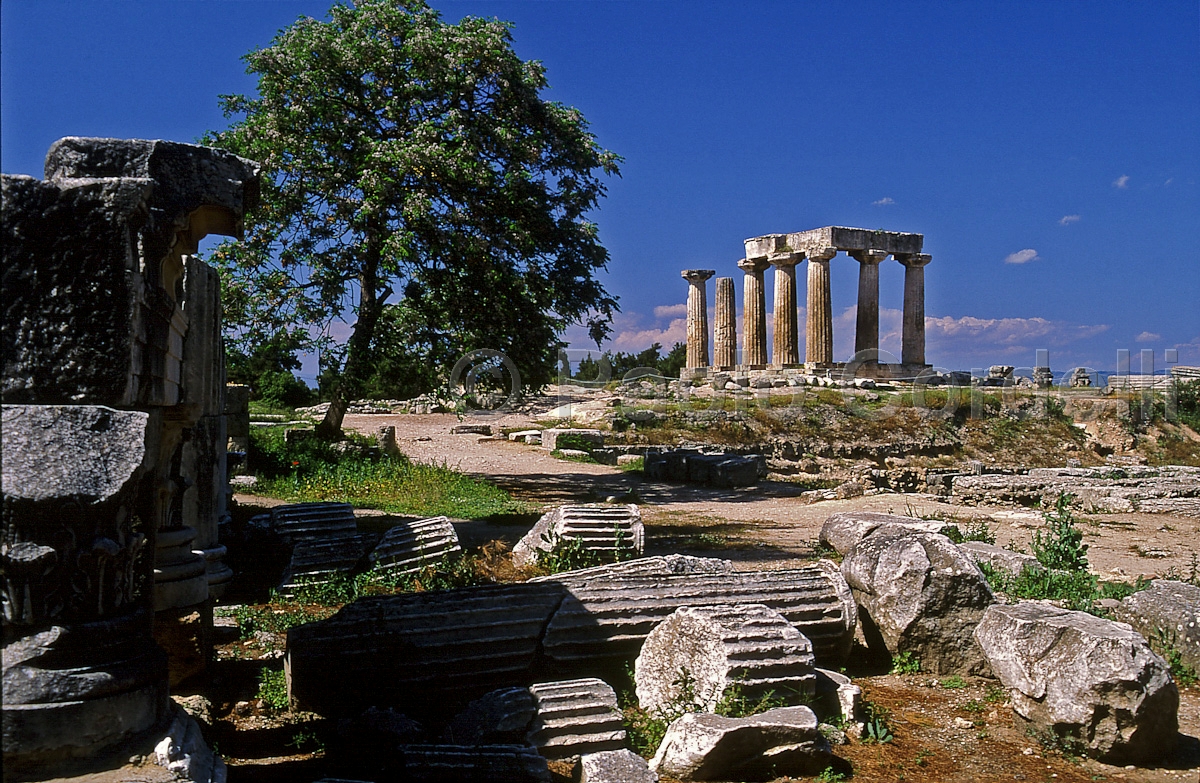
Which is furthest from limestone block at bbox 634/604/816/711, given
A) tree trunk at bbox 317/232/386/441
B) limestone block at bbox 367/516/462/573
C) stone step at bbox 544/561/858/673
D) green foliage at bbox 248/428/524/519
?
tree trunk at bbox 317/232/386/441

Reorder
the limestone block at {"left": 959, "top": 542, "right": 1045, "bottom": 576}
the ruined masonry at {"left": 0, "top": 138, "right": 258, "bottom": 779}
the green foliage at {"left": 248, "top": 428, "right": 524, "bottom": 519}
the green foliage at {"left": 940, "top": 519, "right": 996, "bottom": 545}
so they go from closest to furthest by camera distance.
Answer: the ruined masonry at {"left": 0, "top": 138, "right": 258, "bottom": 779} < the limestone block at {"left": 959, "top": 542, "right": 1045, "bottom": 576} < the green foliage at {"left": 940, "top": 519, "right": 996, "bottom": 545} < the green foliage at {"left": 248, "top": 428, "right": 524, "bottom": 519}

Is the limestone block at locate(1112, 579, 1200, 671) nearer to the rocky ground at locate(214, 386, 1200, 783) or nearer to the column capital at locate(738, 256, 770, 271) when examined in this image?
the rocky ground at locate(214, 386, 1200, 783)

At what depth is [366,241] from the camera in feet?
44.1

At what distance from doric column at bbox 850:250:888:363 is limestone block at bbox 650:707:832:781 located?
2758cm

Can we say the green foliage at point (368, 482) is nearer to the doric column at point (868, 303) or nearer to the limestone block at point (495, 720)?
the limestone block at point (495, 720)

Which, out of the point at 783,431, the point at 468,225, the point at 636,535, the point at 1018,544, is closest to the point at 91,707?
the point at 636,535

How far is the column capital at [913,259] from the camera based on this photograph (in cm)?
3088

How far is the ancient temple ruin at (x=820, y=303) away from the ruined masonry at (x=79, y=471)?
90.6ft

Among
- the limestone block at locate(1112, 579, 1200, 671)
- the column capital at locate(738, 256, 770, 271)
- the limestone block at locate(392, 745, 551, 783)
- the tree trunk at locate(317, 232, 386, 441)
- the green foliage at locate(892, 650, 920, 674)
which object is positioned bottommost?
the green foliage at locate(892, 650, 920, 674)

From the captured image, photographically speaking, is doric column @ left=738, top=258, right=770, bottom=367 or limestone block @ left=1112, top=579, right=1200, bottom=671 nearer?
limestone block @ left=1112, top=579, right=1200, bottom=671

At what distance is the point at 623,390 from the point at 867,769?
24.3 metres

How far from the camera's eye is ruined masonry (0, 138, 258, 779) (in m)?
2.55

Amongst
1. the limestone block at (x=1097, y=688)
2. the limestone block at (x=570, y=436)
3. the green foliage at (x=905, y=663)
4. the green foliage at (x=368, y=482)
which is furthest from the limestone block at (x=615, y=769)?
the limestone block at (x=570, y=436)

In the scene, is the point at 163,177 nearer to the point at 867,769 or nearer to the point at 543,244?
the point at 867,769
